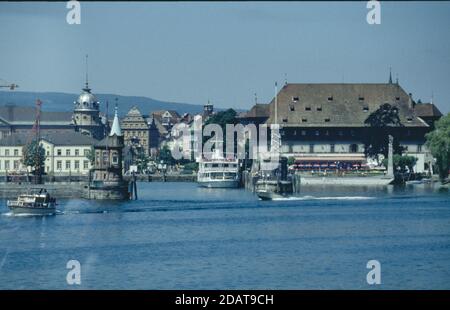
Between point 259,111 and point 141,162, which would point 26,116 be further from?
point 259,111

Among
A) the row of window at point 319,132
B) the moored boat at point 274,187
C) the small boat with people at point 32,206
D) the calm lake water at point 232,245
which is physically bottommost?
the calm lake water at point 232,245

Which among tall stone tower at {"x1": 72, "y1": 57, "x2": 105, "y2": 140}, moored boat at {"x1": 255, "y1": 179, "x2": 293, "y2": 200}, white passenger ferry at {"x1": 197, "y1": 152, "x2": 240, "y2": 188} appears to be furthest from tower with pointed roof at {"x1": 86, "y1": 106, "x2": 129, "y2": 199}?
tall stone tower at {"x1": 72, "y1": 57, "x2": 105, "y2": 140}

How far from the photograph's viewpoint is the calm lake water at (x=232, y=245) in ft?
130

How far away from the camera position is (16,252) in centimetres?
4669

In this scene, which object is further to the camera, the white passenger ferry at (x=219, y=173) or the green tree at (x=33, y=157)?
Result: the white passenger ferry at (x=219, y=173)

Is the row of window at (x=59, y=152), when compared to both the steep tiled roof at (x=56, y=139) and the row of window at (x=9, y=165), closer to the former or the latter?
the steep tiled roof at (x=56, y=139)

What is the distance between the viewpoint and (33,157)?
108750 mm

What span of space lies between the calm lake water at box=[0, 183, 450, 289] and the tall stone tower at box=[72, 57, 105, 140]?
8995 centimetres

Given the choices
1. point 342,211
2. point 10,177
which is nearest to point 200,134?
point 10,177

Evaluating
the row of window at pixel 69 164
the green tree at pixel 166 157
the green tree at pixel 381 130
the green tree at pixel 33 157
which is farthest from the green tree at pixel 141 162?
the green tree at pixel 381 130

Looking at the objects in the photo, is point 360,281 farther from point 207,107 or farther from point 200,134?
point 207,107

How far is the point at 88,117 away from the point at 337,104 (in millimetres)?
57049

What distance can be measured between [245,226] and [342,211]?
10368mm

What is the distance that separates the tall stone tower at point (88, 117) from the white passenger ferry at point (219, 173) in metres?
58.8
